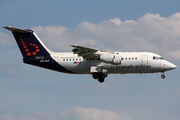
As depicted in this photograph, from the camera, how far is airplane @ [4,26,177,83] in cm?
3303

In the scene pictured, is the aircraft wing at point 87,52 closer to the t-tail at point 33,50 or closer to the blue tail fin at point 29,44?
the t-tail at point 33,50

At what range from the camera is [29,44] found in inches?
1395

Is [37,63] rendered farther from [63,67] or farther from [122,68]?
[122,68]

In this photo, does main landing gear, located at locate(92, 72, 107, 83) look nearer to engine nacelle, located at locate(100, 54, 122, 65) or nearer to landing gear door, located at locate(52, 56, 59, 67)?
engine nacelle, located at locate(100, 54, 122, 65)

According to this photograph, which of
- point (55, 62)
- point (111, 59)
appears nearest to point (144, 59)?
point (111, 59)

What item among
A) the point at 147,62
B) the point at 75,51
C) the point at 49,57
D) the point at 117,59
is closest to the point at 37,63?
the point at 49,57

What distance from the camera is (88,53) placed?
3294 centimetres

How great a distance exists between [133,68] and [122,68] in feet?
3.94

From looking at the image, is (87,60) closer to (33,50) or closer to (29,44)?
(33,50)

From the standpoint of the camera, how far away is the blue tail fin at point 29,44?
3503 cm

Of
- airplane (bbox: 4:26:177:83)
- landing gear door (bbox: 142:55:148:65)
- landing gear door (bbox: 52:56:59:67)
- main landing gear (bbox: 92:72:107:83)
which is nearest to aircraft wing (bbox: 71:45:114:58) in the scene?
airplane (bbox: 4:26:177:83)

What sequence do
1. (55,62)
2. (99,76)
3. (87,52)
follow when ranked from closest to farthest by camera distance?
(87,52) < (99,76) < (55,62)

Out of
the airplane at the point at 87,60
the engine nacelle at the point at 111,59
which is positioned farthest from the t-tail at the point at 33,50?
the engine nacelle at the point at 111,59

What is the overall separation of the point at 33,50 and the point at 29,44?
35.9 inches
